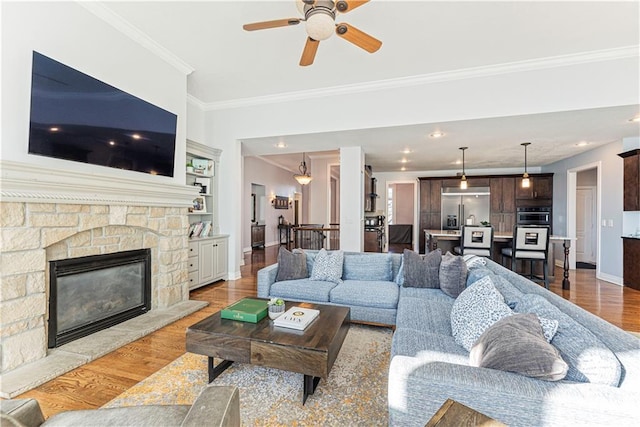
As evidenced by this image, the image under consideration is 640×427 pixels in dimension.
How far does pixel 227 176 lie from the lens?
5066 millimetres

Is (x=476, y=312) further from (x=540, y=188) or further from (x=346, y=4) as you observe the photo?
(x=540, y=188)

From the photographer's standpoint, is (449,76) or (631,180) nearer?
(449,76)

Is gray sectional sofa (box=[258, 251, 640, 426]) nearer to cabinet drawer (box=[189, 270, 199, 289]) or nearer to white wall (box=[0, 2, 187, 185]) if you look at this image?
white wall (box=[0, 2, 187, 185])

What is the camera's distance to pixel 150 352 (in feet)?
8.24

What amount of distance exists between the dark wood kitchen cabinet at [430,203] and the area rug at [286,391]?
6213mm

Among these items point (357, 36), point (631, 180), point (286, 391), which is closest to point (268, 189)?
point (357, 36)

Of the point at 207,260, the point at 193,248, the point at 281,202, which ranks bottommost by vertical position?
the point at 207,260

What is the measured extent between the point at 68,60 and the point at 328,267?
3.18m

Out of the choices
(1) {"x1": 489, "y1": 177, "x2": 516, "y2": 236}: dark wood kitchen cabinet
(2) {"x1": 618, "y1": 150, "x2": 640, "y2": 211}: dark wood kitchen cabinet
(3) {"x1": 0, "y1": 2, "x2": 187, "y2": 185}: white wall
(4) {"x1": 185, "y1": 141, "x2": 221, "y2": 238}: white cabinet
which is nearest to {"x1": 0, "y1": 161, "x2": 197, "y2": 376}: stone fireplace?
(3) {"x1": 0, "y1": 2, "x2": 187, "y2": 185}: white wall

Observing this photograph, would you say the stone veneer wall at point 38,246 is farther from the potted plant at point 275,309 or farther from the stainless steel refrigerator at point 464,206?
the stainless steel refrigerator at point 464,206

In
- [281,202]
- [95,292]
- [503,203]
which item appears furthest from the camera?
[281,202]

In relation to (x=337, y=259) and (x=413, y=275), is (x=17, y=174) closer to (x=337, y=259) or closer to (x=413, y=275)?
(x=337, y=259)

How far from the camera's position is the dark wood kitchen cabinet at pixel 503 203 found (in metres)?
7.57

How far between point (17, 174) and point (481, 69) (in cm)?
484
